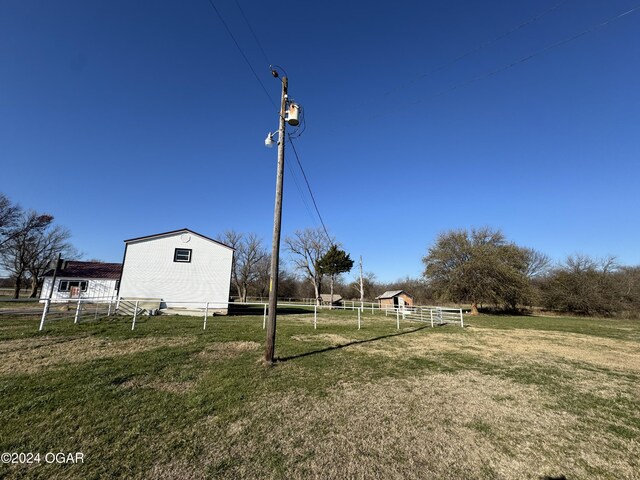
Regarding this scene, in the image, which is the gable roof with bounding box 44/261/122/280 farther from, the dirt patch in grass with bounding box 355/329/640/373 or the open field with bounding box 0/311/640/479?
the dirt patch in grass with bounding box 355/329/640/373

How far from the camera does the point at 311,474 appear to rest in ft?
9.24

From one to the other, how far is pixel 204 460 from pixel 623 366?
436 inches

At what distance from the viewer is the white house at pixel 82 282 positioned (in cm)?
2692

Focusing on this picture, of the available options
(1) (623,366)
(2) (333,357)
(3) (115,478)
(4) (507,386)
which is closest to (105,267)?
(2) (333,357)

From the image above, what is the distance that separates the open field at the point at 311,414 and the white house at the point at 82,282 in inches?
950

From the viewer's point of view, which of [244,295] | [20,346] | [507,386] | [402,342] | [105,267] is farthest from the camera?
[244,295]

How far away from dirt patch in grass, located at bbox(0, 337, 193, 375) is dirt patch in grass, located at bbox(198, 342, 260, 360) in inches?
50.5

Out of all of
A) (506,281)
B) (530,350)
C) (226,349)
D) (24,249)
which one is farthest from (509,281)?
(24,249)

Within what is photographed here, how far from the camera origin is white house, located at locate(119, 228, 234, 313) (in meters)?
20.0

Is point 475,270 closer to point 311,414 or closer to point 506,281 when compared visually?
point 506,281

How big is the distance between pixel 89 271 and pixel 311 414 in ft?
117

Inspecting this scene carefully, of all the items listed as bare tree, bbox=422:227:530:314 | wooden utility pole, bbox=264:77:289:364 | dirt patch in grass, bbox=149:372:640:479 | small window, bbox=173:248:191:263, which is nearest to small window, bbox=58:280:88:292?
small window, bbox=173:248:191:263

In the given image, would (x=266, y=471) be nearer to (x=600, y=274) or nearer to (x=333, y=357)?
(x=333, y=357)

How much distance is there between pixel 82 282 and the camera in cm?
2767
